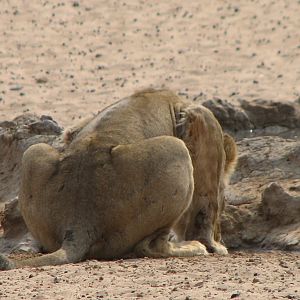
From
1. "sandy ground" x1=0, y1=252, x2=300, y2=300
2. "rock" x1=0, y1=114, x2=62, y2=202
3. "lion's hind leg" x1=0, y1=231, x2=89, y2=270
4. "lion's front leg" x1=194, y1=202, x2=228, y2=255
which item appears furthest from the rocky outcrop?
"lion's hind leg" x1=0, y1=231, x2=89, y2=270

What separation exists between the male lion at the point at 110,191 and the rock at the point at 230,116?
452 centimetres

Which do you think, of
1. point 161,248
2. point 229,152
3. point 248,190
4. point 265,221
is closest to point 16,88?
point 248,190

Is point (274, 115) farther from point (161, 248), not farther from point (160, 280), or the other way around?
point (160, 280)

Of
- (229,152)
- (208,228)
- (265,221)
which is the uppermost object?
(229,152)

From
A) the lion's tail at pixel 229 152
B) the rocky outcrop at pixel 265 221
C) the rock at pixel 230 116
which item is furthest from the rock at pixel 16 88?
the lion's tail at pixel 229 152

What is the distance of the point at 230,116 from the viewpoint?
1313 cm

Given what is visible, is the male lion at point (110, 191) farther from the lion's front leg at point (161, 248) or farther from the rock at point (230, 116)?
the rock at point (230, 116)

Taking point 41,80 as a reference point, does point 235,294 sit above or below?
above

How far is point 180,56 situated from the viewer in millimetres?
22094

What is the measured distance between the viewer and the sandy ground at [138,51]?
63.8 ft

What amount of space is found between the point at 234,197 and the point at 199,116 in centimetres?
197

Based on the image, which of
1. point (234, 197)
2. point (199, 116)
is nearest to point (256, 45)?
point (234, 197)

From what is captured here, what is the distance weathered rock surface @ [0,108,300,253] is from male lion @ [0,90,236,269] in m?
1.43

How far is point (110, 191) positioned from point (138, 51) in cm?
1472
